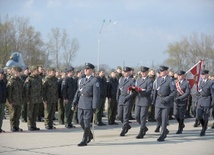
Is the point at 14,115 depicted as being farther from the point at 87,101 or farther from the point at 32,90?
the point at 87,101

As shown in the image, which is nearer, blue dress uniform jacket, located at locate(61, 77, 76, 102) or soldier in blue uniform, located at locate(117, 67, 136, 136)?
soldier in blue uniform, located at locate(117, 67, 136, 136)

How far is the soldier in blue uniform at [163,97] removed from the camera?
Answer: 11984mm

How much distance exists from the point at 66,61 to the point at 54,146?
58429mm

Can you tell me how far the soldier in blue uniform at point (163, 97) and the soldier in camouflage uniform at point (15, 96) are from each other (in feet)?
14.3

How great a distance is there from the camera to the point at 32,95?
1376 cm

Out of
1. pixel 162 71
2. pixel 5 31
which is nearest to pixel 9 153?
pixel 162 71

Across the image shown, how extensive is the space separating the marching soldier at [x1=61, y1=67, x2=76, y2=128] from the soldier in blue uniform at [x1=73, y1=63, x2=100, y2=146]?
362 cm

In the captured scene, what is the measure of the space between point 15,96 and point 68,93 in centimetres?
238

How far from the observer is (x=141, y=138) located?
12.4 metres

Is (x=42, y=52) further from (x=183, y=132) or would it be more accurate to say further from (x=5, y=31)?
(x=183, y=132)

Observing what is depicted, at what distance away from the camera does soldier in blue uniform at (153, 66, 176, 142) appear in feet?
39.3

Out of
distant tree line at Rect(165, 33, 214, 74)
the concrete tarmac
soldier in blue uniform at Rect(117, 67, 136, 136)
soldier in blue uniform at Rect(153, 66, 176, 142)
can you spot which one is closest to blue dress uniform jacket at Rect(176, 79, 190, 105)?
the concrete tarmac

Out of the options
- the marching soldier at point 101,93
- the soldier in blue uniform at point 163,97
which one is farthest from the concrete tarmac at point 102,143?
the marching soldier at point 101,93

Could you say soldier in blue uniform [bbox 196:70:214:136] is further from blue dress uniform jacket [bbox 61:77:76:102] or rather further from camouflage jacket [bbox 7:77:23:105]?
camouflage jacket [bbox 7:77:23:105]
